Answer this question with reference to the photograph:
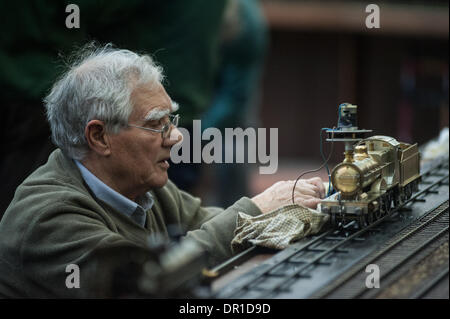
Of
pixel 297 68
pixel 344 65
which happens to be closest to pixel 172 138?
pixel 344 65

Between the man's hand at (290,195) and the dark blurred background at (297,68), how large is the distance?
1.67m

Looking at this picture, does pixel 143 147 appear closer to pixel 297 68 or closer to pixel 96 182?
pixel 96 182

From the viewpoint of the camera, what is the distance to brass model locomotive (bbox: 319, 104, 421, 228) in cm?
314

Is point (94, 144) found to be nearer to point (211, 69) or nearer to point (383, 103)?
point (211, 69)

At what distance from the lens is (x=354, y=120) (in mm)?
3166

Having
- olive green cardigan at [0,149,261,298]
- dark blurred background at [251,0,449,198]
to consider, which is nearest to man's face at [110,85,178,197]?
olive green cardigan at [0,149,261,298]

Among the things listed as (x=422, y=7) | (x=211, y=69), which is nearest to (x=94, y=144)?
(x=211, y=69)

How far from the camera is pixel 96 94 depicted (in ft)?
10.3

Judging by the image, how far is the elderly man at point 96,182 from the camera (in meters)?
2.88

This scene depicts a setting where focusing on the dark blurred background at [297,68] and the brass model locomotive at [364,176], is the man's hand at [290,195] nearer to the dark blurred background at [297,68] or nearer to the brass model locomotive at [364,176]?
the brass model locomotive at [364,176]

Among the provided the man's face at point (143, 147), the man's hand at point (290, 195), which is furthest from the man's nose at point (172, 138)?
the man's hand at point (290, 195)

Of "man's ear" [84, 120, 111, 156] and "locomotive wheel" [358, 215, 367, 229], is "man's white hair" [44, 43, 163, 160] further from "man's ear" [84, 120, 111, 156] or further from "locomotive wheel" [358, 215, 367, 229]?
"locomotive wheel" [358, 215, 367, 229]

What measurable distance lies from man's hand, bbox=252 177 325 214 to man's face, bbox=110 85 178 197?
0.46 metres

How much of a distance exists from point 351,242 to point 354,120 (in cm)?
48
